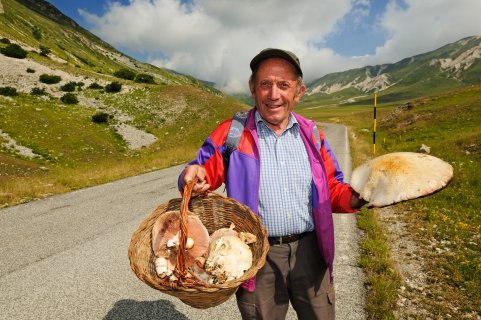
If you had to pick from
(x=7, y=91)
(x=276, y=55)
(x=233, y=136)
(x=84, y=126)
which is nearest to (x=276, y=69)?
(x=276, y=55)

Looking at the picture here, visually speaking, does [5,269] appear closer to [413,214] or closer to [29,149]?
[413,214]

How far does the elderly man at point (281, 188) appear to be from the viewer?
9.46 feet

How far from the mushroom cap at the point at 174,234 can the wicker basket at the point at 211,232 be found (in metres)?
0.13

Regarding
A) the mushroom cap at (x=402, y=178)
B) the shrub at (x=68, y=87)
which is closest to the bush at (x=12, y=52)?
Result: the shrub at (x=68, y=87)

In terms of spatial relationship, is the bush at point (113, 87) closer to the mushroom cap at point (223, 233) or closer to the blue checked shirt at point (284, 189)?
the blue checked shirt at point (284, 189)

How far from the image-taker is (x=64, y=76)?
3994 cm

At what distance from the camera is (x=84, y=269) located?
5902 millimetres

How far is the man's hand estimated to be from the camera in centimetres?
275

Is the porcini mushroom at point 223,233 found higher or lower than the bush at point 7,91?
lower

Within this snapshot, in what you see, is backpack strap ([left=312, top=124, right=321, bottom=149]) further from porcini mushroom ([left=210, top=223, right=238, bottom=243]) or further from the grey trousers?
porcini mushroom ([left=210, top=223, right=238, bottom=243])

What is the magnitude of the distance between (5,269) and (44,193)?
631cm

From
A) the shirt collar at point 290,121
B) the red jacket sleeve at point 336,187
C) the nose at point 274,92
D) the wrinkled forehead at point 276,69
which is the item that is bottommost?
the red jacket sleeve at point 336,187

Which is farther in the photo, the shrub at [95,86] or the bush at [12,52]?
the bush at [12,52]

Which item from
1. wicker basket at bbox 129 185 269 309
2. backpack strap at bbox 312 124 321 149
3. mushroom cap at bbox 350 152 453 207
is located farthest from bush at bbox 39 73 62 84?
mushroom cap at bbox 350 152 453 207
